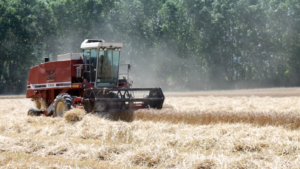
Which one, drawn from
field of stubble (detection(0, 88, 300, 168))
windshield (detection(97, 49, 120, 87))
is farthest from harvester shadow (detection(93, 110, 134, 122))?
windshield (detection(97, 49, 120, 87))

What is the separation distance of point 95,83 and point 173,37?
39733 mm

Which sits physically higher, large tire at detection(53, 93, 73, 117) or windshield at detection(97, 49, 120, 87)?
windshield at detection(97, 49, 120, 87)

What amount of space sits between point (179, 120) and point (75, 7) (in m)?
42.2

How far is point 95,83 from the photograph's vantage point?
547 inches

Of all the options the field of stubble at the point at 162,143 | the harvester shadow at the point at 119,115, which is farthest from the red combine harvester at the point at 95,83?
the field of stubble at the point at 162,143

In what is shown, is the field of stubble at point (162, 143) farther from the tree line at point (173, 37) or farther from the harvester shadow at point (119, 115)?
the tree line at point (173, 37)

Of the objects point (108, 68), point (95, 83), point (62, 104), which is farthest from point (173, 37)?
point (62, 104)

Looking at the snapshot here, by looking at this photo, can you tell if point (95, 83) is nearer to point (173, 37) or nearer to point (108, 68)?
point (108, 68)

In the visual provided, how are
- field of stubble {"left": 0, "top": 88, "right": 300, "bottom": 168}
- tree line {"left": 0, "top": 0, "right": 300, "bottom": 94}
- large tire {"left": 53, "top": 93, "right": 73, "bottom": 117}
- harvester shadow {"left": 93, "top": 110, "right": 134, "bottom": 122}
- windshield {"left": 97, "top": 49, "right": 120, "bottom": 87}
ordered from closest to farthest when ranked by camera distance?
field of stubble {"left": 0, "top": 88, "right": 300, "bottom": 168} < harvester shadow {"left": 93, "top": 110, "right": 134, "bottom": 122} < large tire {"left": 53, "top": 93, "right": 73, "bottom": 117} < windshield {"left": 97, "top": 49, "right": 120, "bottom": 87} < tree line {"left": 0, "top": 0, "right": 300, "bottom": 94}

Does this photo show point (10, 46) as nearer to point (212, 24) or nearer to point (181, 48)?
point (181, 48)

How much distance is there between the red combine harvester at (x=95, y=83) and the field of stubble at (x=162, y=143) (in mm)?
1436

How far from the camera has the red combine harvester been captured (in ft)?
43.4

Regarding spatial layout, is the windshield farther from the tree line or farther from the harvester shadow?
the tree line

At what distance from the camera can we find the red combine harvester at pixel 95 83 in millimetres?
13227
